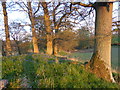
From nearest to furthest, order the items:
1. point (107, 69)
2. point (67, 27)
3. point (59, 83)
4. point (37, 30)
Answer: point (59, 83)
point (107, 69)
point (67, 27)
point (37, 30)

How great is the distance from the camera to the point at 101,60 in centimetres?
441

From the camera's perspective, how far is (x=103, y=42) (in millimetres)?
4410

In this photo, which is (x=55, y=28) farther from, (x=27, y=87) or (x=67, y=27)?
(x=27, y=87)

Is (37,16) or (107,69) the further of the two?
(37,16)

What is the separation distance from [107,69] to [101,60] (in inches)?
19.8

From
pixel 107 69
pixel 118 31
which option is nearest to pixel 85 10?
pixel 118 31

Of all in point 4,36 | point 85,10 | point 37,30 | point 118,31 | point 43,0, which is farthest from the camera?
point 37,30

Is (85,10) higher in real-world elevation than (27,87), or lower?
higher

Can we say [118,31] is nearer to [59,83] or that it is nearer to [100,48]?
[100,48]

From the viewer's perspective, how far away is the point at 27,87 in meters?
2.66

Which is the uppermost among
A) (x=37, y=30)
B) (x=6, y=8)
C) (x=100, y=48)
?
Answer: (x=6, y=8)

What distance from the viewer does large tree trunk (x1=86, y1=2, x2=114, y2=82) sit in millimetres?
4359

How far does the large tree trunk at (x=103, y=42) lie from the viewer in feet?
14.3

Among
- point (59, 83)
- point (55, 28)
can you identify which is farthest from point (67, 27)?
point (59, 83)
